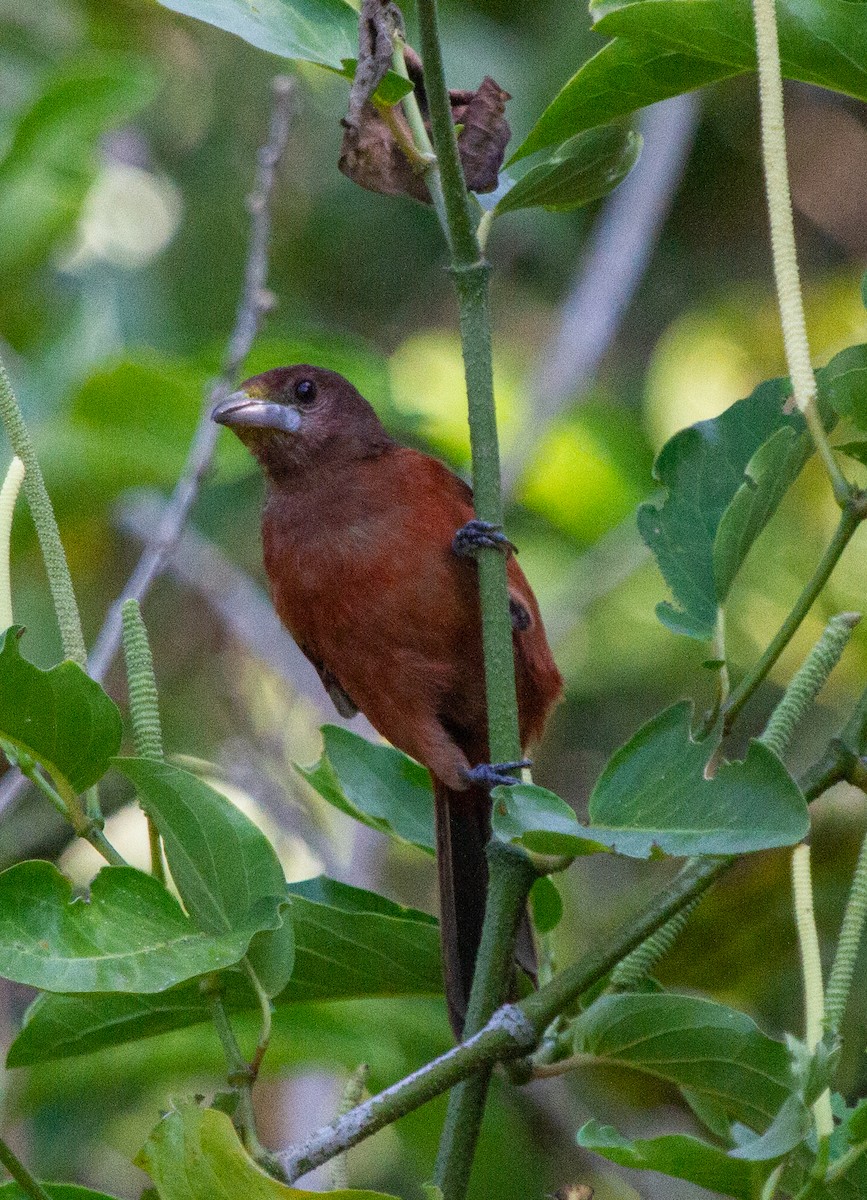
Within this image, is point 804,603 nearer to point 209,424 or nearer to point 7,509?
point 7,509

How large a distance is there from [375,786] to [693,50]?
112cm

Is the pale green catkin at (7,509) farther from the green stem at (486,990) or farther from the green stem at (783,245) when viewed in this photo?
the green stem at (783,245)

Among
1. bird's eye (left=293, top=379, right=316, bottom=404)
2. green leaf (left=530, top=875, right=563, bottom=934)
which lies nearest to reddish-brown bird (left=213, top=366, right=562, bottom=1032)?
bird's eye (left=293, top=379, right=316, bottom=404)

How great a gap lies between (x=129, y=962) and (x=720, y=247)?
4556 millimetres

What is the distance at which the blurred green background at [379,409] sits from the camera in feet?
11.6

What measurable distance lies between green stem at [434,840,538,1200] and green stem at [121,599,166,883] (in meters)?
0.35

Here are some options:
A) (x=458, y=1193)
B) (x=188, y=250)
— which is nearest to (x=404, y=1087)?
(x=458, y=1193)

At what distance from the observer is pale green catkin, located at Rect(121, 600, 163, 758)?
1.63m

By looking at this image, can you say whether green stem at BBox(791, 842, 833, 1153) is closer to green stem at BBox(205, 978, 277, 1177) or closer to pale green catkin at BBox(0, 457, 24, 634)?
green stem at BBox(205, 978, 277, 1177)

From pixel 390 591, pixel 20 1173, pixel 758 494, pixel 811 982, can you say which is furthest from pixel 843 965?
pixel 390 591

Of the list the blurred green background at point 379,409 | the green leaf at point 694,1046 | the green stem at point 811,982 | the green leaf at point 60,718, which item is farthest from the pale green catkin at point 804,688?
the blurred green background at point 379,409

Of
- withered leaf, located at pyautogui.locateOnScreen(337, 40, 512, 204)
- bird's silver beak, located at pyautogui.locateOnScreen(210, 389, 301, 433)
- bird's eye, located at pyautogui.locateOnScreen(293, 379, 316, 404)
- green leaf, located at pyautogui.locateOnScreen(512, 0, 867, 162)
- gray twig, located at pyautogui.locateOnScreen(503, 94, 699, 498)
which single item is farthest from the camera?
gray twig, located at pyautogui.locateOnScreen(503, 94, 699, 498)

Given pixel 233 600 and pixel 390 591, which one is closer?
pixel 390 591

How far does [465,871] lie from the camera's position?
126 inches
